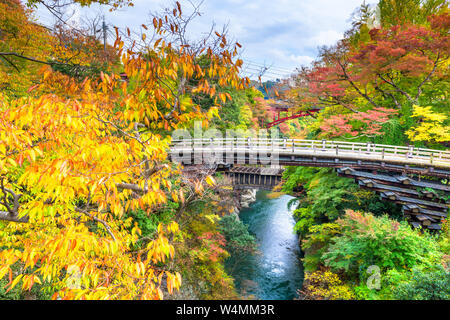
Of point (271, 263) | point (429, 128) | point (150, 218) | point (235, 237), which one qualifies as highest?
point (429, 128)

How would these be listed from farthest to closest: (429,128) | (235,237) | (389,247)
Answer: (235,237) < (429,128) < (389,247)

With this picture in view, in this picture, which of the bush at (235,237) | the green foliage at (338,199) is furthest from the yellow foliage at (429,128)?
the bush at (235,237)

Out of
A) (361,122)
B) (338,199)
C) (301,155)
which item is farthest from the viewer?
(361,122)

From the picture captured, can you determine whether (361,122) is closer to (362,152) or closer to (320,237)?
(362,152)

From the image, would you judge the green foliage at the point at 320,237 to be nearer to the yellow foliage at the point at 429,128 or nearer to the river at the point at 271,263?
the river at the point at 271,263

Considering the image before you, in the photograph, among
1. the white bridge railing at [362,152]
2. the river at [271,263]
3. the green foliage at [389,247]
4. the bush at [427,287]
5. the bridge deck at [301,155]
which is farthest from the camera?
the river at [271,263]

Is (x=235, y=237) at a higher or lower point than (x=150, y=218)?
lower

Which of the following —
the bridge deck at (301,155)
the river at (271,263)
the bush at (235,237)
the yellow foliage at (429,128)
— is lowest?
the river at (271,263)

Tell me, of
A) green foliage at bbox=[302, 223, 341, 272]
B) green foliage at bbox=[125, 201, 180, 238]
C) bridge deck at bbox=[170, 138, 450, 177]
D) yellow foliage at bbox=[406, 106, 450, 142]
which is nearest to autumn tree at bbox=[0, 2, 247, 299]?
green foliage at bbox=[125, 201, 180, 238]

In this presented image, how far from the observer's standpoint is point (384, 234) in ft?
26.4

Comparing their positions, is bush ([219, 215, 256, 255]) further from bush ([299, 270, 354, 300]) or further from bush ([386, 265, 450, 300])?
bush ([386, 265, 450, 300])

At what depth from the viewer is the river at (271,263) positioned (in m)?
14.7

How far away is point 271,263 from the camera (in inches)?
693

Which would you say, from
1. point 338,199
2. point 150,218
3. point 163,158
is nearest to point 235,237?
point 338,199
